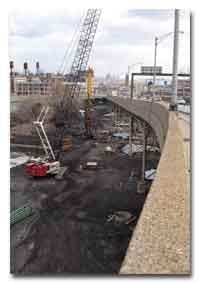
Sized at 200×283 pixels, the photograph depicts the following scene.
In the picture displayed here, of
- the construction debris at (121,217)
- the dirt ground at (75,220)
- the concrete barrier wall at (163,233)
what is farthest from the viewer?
the construction debris at (121,217)

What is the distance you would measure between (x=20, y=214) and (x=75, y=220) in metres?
2.31

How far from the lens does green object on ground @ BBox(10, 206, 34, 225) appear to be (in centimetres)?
1273

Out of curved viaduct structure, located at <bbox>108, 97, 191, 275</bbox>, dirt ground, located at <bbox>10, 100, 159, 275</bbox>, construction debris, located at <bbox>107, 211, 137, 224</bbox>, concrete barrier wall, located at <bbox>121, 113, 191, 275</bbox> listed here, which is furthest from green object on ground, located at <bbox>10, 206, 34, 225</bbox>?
concrete barrier wall, located at <bbox>121, 113, 191, 275</bbox>

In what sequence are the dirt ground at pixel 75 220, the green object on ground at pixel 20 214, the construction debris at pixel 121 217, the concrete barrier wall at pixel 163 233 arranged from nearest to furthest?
the concrete barrier wall at pixel 163 233 < the dirt ground at pixel 75 220 < the construction debris at pixel 121 217 < the green object on ground at pixel 20 214

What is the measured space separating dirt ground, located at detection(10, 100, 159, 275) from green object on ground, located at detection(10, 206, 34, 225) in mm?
214

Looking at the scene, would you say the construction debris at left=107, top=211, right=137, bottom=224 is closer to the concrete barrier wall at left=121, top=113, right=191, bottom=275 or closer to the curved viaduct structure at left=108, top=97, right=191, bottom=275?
the curved viaduct structure at left=108, top=97, right=191, bottom=275

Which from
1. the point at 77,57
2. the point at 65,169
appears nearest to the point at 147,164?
the point at 65,169

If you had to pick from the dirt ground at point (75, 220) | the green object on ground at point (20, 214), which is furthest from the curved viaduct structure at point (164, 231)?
the green object on ground at point (20, 214)

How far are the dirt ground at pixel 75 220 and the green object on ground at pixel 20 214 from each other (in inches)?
8.4

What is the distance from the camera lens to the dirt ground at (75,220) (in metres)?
9.73

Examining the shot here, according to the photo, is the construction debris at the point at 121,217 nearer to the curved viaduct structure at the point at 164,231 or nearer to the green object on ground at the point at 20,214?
the green object on ground at the point at 20,214

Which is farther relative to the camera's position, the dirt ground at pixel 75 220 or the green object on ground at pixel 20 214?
the green object on ground at pixel 20 214

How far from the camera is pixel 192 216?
10.7ft

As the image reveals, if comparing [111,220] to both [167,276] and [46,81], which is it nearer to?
[167,276]
